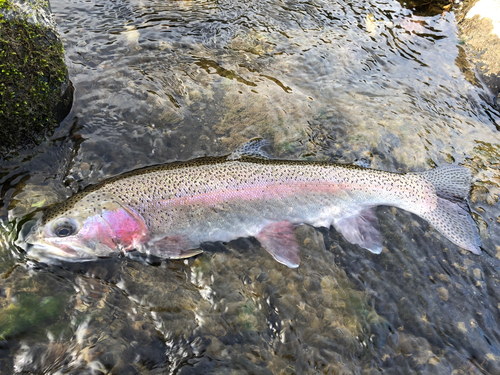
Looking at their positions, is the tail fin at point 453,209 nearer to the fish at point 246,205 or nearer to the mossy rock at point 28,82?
the fish at point 246,205

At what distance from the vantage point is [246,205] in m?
3.61

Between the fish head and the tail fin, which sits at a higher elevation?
the tail fin

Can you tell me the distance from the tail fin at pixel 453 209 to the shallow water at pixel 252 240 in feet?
0.56

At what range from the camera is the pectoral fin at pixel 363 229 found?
363 centimetres

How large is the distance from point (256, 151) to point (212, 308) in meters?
1.94

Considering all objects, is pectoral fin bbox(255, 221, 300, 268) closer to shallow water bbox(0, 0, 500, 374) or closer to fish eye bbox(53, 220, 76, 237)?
shallow water bbox(0, 0, 500, 374)

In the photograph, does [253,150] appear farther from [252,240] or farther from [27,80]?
[27,80]

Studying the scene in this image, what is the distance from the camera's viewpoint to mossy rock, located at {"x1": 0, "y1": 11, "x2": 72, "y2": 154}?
3.34 metres

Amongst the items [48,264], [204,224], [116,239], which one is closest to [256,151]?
[204,224]

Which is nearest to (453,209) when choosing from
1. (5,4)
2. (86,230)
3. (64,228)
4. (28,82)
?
(86,230)

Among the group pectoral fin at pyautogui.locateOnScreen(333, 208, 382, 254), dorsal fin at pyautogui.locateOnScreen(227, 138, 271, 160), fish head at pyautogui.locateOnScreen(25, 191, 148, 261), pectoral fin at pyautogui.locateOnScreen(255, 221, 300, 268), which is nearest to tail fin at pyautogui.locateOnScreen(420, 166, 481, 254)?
pectoral fin at pyautogui.locateOnScreen(333, 208, 382, 254)

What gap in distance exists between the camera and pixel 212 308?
3.02 meters

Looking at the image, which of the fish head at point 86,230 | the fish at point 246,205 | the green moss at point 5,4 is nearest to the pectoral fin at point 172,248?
the fish at point 246,205

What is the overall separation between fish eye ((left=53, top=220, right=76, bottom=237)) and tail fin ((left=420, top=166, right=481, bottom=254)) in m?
3.93
